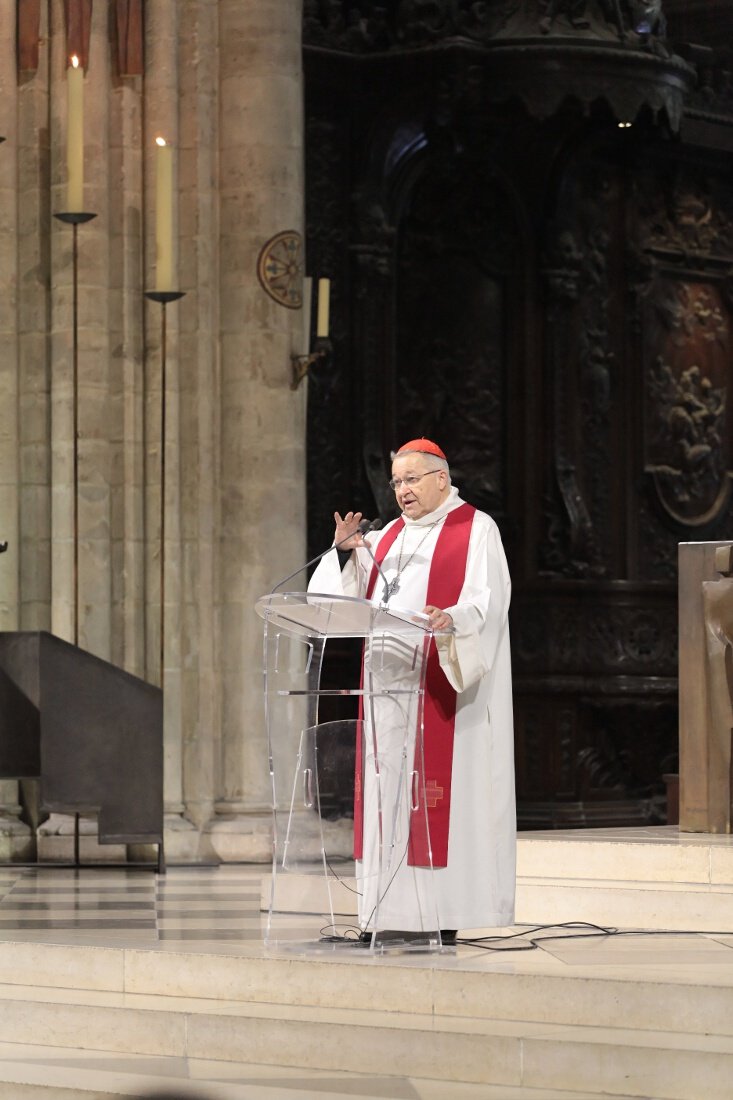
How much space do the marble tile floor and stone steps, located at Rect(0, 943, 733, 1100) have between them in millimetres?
15

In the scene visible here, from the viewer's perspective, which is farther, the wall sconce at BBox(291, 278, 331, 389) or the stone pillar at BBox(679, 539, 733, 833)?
the wall sconce at BBox(291, 278, 331, 389)

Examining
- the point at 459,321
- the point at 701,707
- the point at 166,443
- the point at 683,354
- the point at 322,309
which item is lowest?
the point at 701,707

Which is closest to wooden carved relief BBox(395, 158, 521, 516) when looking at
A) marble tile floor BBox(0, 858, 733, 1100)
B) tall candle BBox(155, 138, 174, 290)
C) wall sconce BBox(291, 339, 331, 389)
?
wall sconce BBox(291, 339, 331, 389)

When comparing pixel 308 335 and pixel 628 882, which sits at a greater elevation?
pixel 308 335

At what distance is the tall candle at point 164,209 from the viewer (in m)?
9.31

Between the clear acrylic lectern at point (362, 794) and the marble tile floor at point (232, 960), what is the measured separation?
98 millimetres

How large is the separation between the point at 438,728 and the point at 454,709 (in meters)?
0.08

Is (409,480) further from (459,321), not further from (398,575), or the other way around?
(459,321)

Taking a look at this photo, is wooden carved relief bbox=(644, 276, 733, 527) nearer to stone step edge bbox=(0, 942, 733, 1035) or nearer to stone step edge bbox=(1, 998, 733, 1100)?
stone step edge bbox=(0, 942, 733, 1035)

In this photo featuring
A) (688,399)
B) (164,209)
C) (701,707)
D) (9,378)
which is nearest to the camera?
(701,707)

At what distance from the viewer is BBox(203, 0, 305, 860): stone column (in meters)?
10.2

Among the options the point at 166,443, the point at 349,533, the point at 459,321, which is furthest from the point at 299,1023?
the point at 459,321

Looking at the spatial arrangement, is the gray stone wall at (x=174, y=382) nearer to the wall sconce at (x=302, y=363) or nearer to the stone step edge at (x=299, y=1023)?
the wall sconce at (x=302, y=363)

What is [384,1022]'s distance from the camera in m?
5.41
